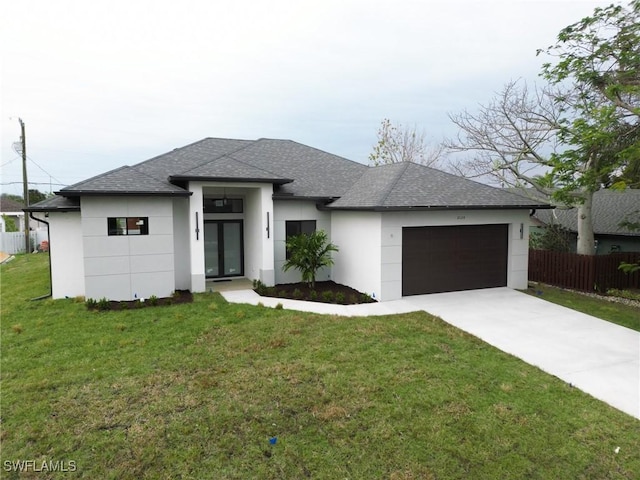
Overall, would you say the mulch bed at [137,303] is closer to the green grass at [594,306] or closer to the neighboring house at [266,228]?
the neighboring house at [266,228]

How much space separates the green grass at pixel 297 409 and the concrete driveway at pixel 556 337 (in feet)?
1.66

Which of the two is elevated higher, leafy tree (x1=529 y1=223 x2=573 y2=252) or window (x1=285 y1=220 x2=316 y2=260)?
window (x1=285 y1=220 x2=316 y2=260)

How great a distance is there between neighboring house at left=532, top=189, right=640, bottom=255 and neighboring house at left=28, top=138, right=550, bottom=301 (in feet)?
18.2

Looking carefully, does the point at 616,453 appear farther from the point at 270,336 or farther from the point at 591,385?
the point at 270,336

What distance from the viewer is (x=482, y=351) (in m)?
7.33

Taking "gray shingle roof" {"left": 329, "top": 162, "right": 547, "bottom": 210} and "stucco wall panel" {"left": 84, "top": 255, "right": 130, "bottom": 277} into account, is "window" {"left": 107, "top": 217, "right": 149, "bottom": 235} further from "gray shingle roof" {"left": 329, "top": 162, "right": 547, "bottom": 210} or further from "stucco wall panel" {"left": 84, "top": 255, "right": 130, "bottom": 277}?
"gray shingle roof" {"left": 329, "top": 162, "right": 547, "bottom": 210}

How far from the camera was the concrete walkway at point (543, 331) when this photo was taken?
6.23m

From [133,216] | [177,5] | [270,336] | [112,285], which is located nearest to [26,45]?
[177,5]

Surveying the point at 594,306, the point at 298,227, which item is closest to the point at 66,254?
the point at 298,227

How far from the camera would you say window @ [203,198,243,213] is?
14.1 metres

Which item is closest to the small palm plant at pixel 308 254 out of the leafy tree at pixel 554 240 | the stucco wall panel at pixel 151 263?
the stucco wall panel at pixel 151 263

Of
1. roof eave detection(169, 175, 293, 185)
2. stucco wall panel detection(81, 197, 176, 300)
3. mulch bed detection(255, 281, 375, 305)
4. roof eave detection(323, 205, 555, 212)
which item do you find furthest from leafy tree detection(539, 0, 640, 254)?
stucco wall panel detection(81, 197, 176, 300)

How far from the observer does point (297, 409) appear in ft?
17.1

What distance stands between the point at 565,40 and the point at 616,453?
13.2 meters
